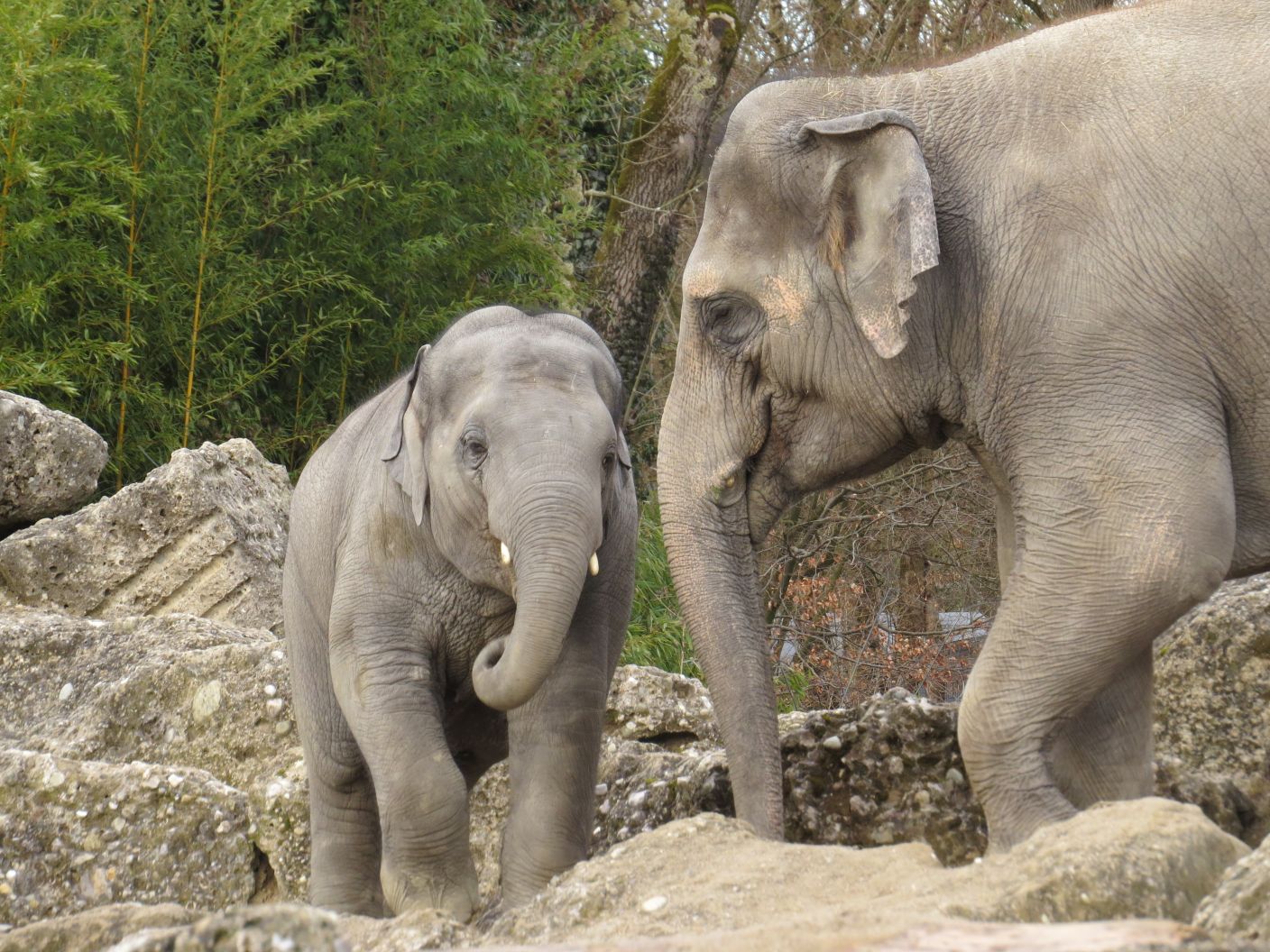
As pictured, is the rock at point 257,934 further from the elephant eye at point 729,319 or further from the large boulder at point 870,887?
the elephant eye at point 729,319

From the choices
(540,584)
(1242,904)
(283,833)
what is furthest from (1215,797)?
(283,833)

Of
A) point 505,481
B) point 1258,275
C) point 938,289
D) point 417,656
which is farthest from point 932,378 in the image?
point 417,656

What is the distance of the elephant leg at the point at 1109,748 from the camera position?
179 inches

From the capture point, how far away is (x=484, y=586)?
4.89 meters

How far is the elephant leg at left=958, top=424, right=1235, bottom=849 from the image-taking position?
12.7 feet

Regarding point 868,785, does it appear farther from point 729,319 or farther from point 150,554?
point 150,554

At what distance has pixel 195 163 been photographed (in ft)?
30.2

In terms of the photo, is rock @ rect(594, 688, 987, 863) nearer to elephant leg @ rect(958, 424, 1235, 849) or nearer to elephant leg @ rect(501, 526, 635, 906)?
elephant leg @ rect(501, 526, 635, 906)

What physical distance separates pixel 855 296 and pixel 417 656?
150 centimetres

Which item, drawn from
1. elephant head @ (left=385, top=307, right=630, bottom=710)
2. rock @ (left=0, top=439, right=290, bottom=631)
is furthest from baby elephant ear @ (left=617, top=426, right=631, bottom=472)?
rock @ (left=0, top=439, right=290, bottom=631)

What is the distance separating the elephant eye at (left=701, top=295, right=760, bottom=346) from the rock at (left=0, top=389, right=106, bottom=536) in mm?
4512

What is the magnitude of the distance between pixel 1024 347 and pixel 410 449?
1.66m

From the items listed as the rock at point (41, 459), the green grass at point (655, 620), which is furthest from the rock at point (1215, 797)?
the rock at point (41, 459)

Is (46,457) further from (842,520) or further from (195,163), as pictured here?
(842,520)
